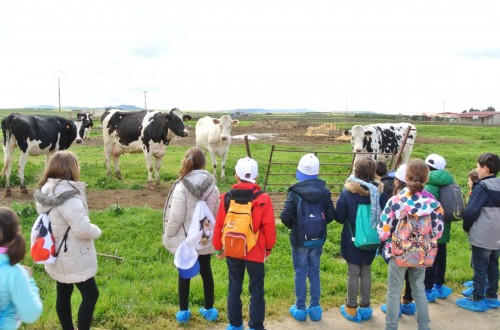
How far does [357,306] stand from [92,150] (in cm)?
1926

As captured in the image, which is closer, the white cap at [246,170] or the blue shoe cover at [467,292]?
the white cap at [246,170]

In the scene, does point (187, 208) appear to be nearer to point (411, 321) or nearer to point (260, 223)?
point (260, 223)

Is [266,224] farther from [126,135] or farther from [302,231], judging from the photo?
[126,135]

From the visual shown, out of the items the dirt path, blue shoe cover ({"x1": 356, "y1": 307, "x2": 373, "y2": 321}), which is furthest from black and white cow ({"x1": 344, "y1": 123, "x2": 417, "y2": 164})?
blue shoe cover ({"x1": 356, "y1": 307, "x2": 373, "y2": 321})

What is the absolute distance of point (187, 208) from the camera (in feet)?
14.6

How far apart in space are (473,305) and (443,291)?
0.45 meters

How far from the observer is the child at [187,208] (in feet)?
14.4

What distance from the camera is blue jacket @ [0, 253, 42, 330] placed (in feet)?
8.52

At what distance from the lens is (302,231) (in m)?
4.46

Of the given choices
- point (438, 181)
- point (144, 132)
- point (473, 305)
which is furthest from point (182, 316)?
point (144, 132)

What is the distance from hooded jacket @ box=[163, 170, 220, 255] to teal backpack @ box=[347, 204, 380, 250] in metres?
1.58

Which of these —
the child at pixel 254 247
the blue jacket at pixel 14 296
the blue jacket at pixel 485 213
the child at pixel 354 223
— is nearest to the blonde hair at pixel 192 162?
the child at pixel 254 247

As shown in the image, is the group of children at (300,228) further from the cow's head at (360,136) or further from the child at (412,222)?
the cow's head at (360,136)

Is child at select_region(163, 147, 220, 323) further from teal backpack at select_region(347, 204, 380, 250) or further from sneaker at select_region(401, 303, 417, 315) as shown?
sneaker at select_region(401, 303, 417, 315)
